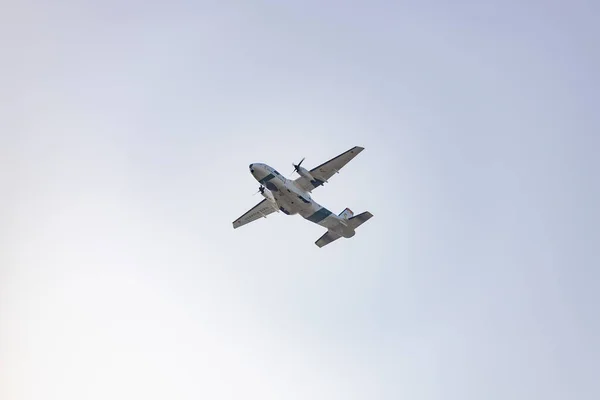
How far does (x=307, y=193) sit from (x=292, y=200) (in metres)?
2.05

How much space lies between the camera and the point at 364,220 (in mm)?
57875

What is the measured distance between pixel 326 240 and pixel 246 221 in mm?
8515

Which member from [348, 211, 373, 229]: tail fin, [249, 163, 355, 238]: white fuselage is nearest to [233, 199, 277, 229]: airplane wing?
[249, 163, 355, 238]: white fuselage

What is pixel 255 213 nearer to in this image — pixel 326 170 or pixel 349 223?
pixel 326 170

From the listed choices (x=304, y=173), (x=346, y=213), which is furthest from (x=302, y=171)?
(x=346, y=213)

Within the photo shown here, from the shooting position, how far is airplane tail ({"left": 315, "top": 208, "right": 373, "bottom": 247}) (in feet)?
190

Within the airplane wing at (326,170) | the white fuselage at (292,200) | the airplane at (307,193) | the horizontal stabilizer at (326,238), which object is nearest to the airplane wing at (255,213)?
the airplane at (307,193)

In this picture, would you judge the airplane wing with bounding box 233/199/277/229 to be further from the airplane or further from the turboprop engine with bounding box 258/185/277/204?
the turboprop engine with bounding box 258/185/277/204

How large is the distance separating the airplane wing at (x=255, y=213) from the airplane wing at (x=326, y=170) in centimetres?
578

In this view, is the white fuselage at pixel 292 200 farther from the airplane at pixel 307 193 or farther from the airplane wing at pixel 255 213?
the airplane wing at pixel 255 213

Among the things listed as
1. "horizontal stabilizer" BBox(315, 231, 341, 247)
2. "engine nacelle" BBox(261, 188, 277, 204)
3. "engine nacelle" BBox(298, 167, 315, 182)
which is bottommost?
"horizontal stabilizer" BBox(315, 231, 341, 247)

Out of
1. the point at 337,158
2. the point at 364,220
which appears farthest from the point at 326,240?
the point at 337,158

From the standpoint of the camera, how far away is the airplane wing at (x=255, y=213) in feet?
202

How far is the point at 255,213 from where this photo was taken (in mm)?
62188
